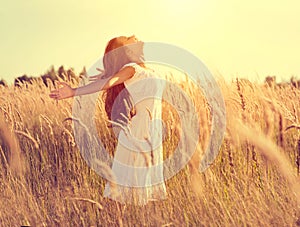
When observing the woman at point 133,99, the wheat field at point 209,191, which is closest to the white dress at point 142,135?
the woman at point 133,99

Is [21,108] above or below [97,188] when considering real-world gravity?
above

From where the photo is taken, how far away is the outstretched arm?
3.06m

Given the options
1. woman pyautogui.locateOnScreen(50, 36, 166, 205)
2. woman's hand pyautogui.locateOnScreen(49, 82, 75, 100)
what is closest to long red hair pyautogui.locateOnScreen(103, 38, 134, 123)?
woman pyautogui.locateOnScreen(50, 36, 166, 205)

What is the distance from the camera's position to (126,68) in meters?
3.17

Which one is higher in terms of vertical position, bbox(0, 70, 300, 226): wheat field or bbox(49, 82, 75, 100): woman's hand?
bbox(49, 82, 75, 100): woman's hand

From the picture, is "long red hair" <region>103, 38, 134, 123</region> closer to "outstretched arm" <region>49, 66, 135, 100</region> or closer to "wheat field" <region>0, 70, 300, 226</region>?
"outstretched arm" <region>49, 66, 135, 100</region>

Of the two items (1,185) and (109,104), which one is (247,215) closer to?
(109,104)

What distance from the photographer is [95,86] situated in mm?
3121

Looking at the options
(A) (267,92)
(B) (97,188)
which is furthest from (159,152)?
(A) (267,92)

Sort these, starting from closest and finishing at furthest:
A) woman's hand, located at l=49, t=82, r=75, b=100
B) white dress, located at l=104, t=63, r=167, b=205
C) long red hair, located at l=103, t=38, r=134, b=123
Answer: woman's hand, located at l=49, t=82, r=75, b=100 → white dress, located at l=104, t=63, r=167, b=205 → long red hair, located at l=103, t=38, r=134, b=123

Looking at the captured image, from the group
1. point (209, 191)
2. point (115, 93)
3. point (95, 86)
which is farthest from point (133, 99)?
point (209, 191)

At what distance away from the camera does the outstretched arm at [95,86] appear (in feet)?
10.0

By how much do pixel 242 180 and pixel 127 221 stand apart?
682 millimetres

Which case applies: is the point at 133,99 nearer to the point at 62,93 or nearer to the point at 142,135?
the point at 142,135
